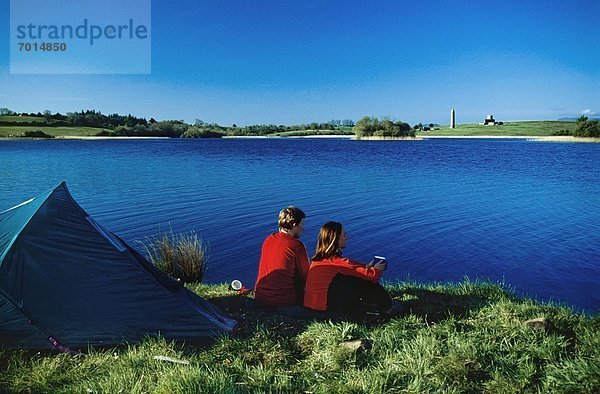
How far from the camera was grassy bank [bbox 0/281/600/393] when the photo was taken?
165 inches

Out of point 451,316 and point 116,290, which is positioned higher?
point 116,290

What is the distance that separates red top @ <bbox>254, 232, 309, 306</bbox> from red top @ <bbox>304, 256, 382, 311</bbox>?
0.94 ft

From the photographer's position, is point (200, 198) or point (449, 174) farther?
point (449, 174)

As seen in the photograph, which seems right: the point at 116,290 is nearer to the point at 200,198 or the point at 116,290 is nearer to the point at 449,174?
the point at 200,198

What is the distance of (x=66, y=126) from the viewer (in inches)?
4993

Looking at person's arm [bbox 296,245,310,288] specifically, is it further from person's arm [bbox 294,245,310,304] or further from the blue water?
the blue water

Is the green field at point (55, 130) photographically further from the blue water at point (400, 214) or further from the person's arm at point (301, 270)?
the person's arm at point (301, 270)

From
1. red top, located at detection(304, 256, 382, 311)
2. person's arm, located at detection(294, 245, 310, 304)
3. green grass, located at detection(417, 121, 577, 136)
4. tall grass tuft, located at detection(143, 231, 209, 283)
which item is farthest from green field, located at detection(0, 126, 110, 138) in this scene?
red top, located at detection(304, 256, 382, 311)

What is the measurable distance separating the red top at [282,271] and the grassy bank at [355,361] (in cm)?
42

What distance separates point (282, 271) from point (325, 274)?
72cm

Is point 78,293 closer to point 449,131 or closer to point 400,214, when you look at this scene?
point 400,214

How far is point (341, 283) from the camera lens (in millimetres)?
5957

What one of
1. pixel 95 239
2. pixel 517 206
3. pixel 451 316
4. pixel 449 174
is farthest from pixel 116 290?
pixel 449 174

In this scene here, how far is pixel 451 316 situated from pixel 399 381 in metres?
2.10
